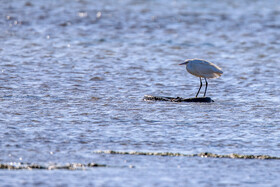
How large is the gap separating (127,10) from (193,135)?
18486mm

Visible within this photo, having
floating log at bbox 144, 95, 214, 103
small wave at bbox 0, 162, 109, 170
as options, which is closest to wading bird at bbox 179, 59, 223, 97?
floating log at bbox 144, 95, 214, 103

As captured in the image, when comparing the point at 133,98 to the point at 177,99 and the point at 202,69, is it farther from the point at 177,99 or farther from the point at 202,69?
the point at 202,69

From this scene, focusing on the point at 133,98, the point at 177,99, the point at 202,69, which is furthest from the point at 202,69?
the point at 133,98

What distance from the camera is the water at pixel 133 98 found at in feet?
21.1

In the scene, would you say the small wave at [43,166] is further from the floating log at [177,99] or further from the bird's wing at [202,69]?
the bird's wing at [202,69]

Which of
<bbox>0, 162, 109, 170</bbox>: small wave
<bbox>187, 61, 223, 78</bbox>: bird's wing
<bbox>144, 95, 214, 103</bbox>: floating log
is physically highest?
<bbox>187, 61, 223, 78</bbox>: bird's wing

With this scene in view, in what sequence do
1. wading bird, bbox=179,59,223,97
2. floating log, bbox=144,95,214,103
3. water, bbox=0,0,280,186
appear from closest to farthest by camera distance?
water, bbox=0,0,280,186
floating log, bbox=144,95,214,103
wading bird, bbox=179,59,223,97

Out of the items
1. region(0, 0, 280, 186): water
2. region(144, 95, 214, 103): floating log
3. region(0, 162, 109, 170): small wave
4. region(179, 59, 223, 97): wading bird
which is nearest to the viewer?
region(0, 162, 109, 170): small wave

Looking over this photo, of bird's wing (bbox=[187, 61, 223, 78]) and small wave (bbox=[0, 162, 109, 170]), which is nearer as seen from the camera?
small wave (bbox=[0, 162, 109, 170])

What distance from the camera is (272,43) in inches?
A: 755

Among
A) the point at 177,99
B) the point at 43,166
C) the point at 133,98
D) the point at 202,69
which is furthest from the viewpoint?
the point at 202,69

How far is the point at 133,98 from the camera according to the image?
34.8 ft

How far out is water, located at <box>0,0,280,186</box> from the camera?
6.43m

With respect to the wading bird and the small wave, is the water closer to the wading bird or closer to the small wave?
the small wave
